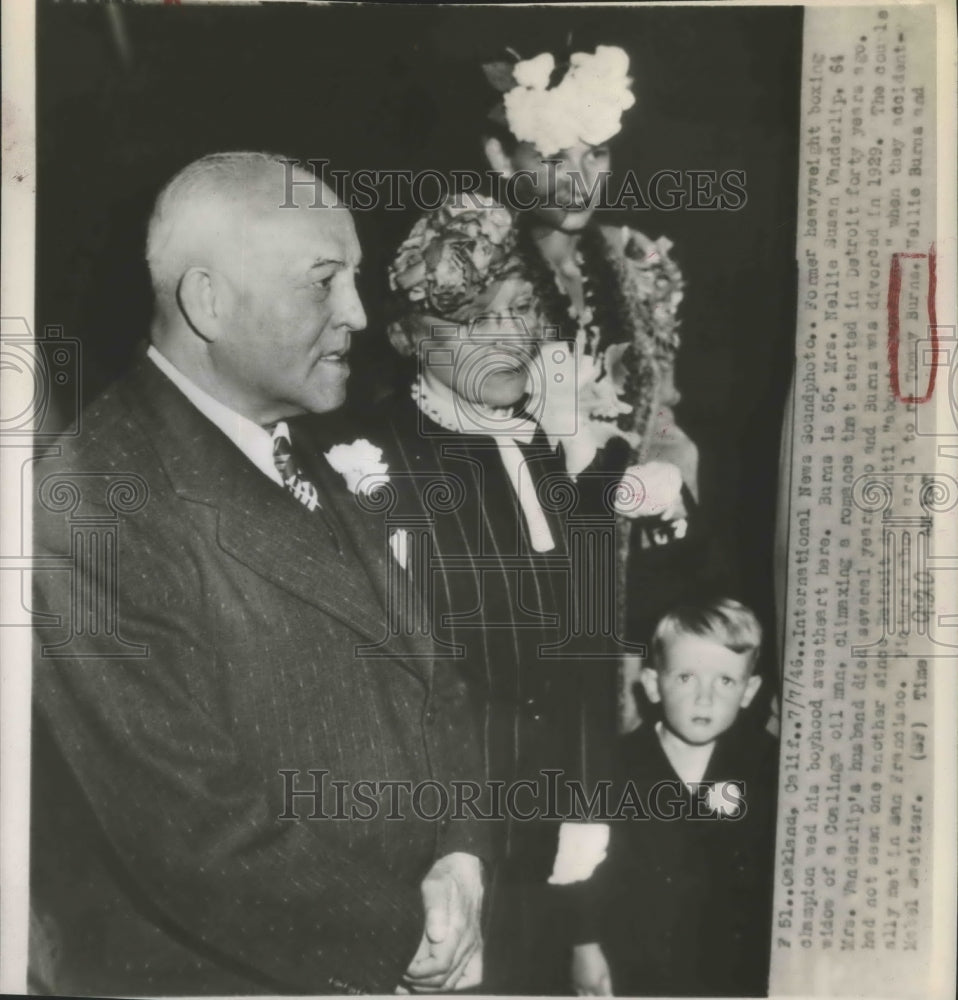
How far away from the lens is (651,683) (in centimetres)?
103

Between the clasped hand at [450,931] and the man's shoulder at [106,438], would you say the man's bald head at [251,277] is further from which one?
the clasped hand at [450,931]

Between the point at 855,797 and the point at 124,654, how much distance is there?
760 mm

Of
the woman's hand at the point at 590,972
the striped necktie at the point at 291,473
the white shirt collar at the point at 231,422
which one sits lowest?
the woman's hand at the point at 590,972

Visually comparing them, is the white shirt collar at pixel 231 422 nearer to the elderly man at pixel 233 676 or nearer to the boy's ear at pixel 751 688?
the elderly man at pixel 233 676

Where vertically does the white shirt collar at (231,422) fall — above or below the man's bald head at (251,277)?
below

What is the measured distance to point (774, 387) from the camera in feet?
3.39

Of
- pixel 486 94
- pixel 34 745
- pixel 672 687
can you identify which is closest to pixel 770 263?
pixel 486 94

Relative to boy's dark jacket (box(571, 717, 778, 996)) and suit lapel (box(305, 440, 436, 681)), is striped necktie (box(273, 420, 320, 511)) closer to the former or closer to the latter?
suit lapel (box(305, 440, 436, 681))

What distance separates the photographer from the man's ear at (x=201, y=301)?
1009 mm

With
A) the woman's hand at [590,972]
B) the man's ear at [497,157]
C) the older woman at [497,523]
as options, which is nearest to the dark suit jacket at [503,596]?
the older woman at [497,523]

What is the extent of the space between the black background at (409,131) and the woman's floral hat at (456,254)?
0.02m

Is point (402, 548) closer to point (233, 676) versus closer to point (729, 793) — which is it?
point (233, 676)

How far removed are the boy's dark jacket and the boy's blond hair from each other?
9 cm

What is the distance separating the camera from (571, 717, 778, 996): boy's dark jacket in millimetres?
1041
